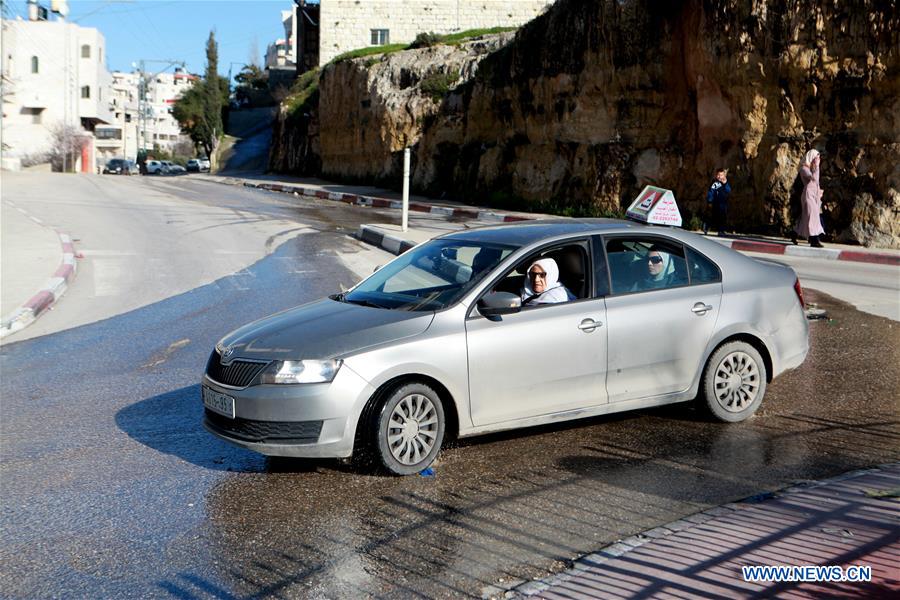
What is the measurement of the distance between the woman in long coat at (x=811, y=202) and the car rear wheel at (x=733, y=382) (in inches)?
534

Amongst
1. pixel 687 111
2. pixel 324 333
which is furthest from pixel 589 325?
pixel 687 111

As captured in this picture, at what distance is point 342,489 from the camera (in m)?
5.34

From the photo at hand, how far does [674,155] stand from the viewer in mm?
25484

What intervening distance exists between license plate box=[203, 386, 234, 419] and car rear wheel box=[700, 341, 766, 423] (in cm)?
339

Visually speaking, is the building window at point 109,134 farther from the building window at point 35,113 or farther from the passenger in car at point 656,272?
→ the passenger in car at point 656,272

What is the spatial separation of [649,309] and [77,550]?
12.9 ft

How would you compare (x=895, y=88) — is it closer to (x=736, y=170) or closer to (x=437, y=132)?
(x=736, y=170)

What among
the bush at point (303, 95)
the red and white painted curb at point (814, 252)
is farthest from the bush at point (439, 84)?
the red and white painted curb at point (814, 252)

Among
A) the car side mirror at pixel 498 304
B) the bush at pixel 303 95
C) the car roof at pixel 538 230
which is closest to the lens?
the car side mirror at pixel 498 304

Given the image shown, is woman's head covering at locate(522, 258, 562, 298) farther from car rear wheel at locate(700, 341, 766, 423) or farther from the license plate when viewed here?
the license plate

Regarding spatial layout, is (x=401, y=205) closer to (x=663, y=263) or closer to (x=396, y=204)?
(x=396, y=204)

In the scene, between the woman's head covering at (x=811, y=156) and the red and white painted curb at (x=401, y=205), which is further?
the red and white painted curb at (x=401, y=205)

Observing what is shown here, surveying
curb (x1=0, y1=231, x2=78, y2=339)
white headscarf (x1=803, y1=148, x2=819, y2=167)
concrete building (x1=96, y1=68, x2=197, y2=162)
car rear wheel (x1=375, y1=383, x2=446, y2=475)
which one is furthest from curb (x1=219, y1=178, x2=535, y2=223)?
concrete building (x1=96, y1=68, x2=197, y2=162)

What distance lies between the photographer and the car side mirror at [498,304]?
5758 millimetres
